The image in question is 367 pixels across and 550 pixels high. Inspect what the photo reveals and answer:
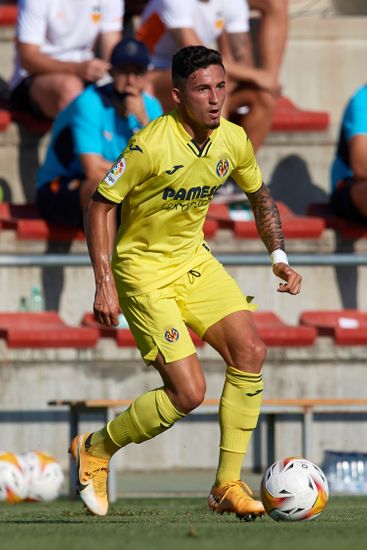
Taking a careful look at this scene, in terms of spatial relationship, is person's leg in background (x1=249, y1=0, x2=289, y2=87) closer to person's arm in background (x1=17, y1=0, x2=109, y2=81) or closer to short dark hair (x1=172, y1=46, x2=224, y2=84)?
person's arm in background (x1=17, y1=0, x2=109, y2=81)

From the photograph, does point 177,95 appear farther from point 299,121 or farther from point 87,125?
point 299,121

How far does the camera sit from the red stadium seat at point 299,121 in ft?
37.7

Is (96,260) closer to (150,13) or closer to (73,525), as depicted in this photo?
(73,525)

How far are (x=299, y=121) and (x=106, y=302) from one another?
585cm

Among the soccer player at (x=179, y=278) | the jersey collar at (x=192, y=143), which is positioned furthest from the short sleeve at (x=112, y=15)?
the jersey collar at (x=192, y=143)

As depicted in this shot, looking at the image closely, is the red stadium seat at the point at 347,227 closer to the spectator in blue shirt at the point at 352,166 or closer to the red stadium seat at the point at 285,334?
the spectator in blue shirt at the point at 352,166

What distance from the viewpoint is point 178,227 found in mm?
6406

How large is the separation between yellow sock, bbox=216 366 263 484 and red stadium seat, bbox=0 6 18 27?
21.3 feet

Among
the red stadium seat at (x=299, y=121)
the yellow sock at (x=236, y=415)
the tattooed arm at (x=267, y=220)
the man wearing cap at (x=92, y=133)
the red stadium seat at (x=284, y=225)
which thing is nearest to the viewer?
the yellow sock at (x=236, y=415)

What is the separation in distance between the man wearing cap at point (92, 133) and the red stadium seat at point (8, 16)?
213 cm

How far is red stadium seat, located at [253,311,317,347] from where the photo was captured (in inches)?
390

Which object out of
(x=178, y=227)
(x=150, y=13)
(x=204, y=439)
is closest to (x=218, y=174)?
(x=178, y=227)

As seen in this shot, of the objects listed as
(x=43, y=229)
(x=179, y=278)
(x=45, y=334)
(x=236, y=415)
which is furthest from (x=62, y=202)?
(x=236, y=415)

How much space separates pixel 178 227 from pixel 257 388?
0.82 m
